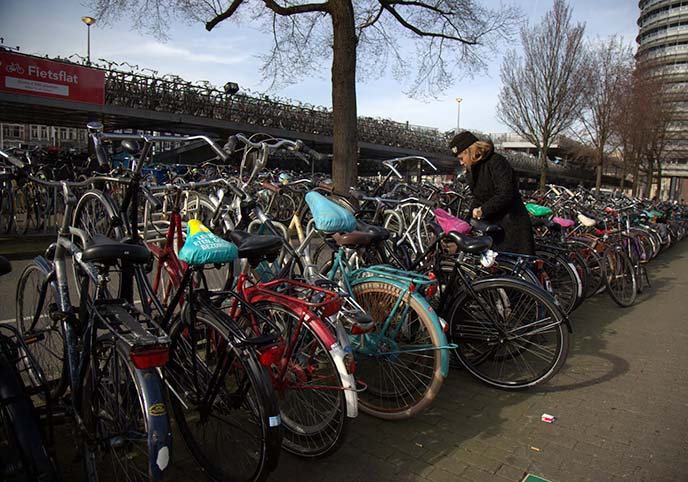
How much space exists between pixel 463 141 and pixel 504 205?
672 mm

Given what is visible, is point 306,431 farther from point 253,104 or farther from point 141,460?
point 253,104

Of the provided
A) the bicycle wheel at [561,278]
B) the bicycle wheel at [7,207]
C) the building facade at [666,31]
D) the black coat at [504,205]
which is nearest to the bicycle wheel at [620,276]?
the bicycle wheel at [561,278]

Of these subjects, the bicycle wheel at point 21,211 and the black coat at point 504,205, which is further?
the bicycle wheel at point 21,211

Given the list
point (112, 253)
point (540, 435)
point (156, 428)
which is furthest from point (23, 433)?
point (540, 435)

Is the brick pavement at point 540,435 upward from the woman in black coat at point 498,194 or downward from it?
downward

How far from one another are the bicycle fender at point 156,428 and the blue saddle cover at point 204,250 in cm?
52

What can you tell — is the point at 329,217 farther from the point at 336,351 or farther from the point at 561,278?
the point at 561,278

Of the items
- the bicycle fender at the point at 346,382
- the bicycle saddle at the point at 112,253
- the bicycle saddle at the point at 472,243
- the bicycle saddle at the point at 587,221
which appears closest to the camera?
the bicycle saddle at the point at 112,253

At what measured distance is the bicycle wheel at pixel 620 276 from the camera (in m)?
6.19

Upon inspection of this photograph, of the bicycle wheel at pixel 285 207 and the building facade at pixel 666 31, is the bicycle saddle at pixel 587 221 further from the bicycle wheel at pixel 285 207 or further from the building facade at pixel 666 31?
the building facade at pixel 666 31

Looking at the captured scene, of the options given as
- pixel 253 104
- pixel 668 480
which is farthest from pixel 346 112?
pixel 253 104

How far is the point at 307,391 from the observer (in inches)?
105

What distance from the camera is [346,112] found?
23.2 feet

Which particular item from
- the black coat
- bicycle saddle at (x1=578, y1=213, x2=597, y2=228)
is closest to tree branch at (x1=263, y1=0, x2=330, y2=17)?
the black coat
